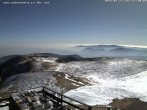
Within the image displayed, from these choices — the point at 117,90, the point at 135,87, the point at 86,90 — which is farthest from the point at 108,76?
the point at 86,90

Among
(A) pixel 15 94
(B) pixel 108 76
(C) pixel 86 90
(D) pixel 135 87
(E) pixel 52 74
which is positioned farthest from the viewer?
(B) pixel 108 76

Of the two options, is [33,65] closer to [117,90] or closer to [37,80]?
[37,80]

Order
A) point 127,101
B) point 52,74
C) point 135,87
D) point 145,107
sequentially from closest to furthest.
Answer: point 145,107 → point 127,101 → point 135,87 → point 52,74

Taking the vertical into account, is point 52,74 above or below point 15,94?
below

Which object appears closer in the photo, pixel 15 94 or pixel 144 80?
pixel 15 94

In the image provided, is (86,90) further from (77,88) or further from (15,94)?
(15,94)

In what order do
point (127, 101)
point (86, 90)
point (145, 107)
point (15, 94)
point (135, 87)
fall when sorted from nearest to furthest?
point (15, 94) < point (145, 107) < point (127, 101) < point (86, 90) < point (135, 87)

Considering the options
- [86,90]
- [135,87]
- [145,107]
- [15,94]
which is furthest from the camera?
[135,87]

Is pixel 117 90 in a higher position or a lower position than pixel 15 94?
lower

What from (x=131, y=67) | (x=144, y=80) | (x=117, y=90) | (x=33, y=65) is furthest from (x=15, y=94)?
(x=131, y=67)
